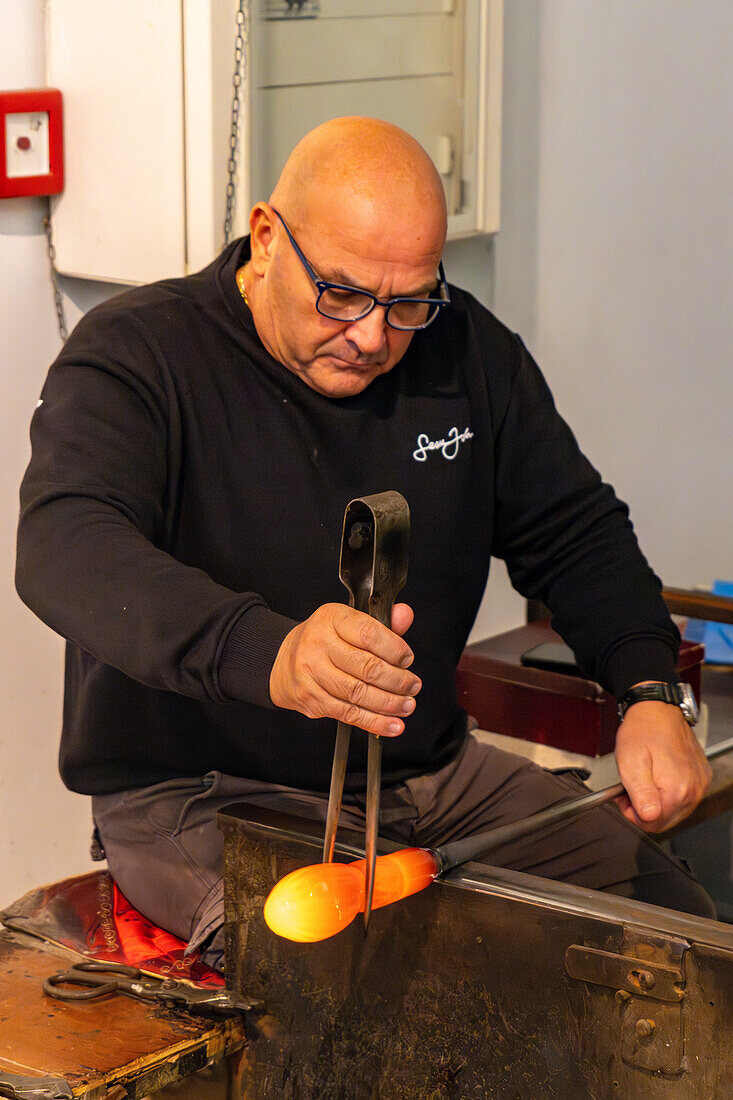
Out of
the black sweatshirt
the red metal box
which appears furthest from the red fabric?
the red metal box

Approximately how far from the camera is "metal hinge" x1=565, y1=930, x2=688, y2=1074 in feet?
3.26

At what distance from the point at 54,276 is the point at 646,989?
134 centimetres

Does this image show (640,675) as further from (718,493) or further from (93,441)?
(718,493)

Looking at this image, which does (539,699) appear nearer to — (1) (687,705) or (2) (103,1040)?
(1) (687,705)

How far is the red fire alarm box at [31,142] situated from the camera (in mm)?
1757

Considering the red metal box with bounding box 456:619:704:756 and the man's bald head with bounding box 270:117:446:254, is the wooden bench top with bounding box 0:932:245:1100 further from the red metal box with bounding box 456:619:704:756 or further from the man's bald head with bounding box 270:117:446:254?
the red metal box with bounding box 456:619:704:756

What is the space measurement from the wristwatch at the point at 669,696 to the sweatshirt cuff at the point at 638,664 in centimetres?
2

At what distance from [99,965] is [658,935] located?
545 millimetres

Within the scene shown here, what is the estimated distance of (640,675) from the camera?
146 cm

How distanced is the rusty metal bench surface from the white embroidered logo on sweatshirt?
1.60 ft

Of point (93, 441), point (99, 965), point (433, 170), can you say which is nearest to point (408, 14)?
point (433, 170)

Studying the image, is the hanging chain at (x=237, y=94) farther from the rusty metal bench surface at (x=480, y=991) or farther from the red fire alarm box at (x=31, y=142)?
the rusty metal bench surface at (x=480, y=991)

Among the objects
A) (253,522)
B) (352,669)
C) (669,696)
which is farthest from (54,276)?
(352,669)

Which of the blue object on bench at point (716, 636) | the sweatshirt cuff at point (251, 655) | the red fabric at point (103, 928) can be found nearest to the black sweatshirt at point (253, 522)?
the sweatshirt cuff at point (251, 655)
